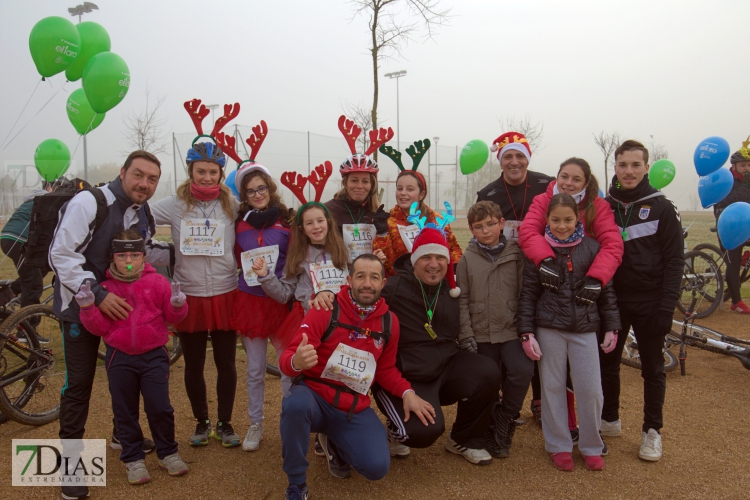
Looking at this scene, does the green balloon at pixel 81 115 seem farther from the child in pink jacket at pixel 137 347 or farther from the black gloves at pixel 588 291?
the black gloves at pixel 588 291

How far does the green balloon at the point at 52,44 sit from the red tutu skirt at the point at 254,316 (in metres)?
4.50

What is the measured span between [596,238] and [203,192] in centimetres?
271

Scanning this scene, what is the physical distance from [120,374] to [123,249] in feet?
2.48

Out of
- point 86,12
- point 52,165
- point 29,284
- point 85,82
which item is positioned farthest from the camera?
point 86,12

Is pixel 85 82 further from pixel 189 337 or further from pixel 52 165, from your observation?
pixel 189 337

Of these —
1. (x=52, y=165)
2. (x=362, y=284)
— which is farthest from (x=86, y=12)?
(x=362, y=284)

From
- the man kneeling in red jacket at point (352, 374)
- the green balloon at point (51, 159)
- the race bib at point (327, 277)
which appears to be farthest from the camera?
the green balloon at point (51, 159)

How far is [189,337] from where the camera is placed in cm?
359

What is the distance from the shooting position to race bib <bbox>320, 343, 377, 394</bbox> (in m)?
3.06

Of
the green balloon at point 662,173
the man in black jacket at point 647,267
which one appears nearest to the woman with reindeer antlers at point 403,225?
the man in black jacket at point 647,267

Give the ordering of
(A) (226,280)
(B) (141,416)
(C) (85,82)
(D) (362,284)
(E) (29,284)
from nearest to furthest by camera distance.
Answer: (D) (362,284) → (A) (226,280) → (B) (141,416) → (E) (29,284) → (C) (85,82)

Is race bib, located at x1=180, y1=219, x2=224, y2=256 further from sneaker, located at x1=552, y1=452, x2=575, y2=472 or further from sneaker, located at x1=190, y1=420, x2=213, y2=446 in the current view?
sneaker, located at x1=552, y1=452, x2=575, y2=472

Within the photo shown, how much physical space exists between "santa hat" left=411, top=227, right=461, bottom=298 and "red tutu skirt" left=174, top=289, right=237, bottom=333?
1349mm

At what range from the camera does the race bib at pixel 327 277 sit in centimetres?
352
